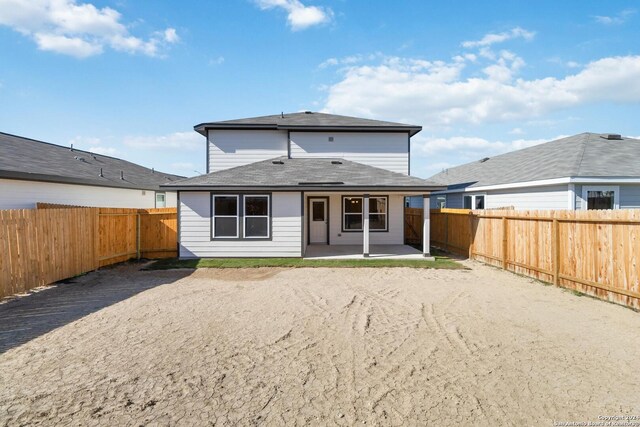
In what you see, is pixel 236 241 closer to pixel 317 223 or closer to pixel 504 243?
pixel 317 223

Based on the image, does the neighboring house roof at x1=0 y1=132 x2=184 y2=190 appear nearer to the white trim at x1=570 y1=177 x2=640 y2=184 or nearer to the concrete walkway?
the concrete walkway

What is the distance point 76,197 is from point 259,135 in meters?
8.41

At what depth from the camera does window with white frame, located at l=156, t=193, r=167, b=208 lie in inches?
872

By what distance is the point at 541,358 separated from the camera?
473cm

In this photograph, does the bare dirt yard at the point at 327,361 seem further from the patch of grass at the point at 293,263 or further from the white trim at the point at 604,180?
the white trim at the point at 604,180

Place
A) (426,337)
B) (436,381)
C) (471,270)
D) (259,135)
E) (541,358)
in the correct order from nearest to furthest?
(436,381), (541,358), (426,337), (471,270), (259,135)

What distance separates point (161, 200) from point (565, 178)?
21904mm

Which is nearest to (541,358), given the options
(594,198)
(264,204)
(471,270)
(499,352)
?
(499,352)

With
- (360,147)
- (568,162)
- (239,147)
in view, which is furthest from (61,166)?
(568,162)

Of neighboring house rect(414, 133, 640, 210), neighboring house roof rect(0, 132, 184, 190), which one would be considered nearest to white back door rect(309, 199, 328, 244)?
neighboring house rect(414, 133, 640, 210)

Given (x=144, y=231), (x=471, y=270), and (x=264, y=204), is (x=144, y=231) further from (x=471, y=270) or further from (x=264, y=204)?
(x=471, y=270)

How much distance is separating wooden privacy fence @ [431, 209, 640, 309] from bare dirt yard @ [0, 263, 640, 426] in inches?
18.7

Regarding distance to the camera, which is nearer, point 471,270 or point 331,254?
point 471,270

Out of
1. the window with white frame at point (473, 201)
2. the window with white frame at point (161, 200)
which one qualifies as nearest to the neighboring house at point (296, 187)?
the window with white frame at point (473, 201)
